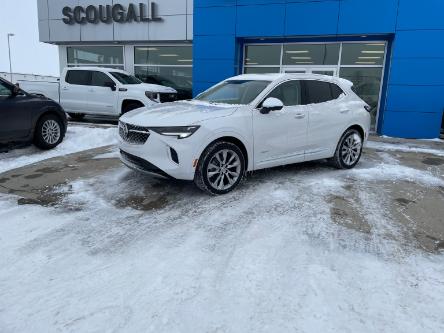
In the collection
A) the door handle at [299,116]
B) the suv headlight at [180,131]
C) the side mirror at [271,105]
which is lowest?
the suv headlight at [180,131]

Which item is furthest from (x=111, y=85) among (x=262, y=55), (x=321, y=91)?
(x=321, y=91)

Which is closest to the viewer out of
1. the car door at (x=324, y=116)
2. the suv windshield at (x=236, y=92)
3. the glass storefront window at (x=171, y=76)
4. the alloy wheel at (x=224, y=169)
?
the alloy wheel at (x=224, y=169)

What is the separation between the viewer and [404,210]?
16.7 ft

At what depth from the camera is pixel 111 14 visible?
16.5 metres

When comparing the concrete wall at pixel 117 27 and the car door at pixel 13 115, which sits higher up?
the concrete wall at pixel 117 27

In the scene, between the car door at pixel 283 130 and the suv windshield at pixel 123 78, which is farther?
the suv windshield at pixel 123 78

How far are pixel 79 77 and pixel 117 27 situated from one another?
4.29 m

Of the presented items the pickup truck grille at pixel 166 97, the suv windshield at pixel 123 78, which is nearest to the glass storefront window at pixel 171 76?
the pickup truck grille at pixel 166 97

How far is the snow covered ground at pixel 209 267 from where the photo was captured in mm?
2707

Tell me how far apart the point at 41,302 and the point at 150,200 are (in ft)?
7.98

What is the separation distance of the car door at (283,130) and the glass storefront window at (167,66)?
10488 millimetres

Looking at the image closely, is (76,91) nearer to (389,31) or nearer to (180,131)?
(180,131)

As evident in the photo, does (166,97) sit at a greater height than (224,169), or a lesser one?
greater

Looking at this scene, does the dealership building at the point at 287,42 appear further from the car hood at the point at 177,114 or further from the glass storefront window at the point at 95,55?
the car hood at the point at 177,114
